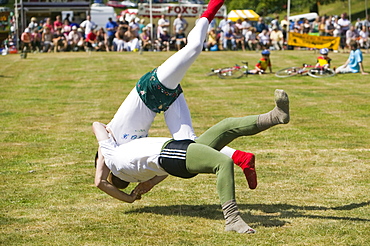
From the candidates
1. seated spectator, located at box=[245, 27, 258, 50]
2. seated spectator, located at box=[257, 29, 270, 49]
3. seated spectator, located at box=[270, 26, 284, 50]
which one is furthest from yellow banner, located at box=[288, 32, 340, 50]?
seated spectator, located at box=[245, 27, 258, 50]

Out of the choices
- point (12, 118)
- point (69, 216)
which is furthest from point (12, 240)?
point (12, 118)

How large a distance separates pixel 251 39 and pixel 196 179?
25250 mm

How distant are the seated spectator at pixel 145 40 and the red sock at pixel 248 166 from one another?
25812mm

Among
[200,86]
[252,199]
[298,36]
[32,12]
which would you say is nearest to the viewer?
[252,199]

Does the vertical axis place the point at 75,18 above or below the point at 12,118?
above

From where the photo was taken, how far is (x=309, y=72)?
2138cm

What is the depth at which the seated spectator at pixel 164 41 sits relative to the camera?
31.5 meters

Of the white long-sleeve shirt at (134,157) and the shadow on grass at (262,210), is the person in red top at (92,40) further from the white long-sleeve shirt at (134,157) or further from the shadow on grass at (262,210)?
the white long-sleeve shirt at (134,157)

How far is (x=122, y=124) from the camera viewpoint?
5.98 metres

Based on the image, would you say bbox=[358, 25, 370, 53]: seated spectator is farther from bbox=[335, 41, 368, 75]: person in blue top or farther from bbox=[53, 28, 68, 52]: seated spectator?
bbox=[53, 28, 68, 52]: seated spectator

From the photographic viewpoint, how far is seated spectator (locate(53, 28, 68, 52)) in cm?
3095

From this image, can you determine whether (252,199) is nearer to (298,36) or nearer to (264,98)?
(264,98)

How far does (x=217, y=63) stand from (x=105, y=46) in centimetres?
887

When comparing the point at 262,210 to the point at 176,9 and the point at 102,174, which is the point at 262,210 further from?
the point at 176,9
